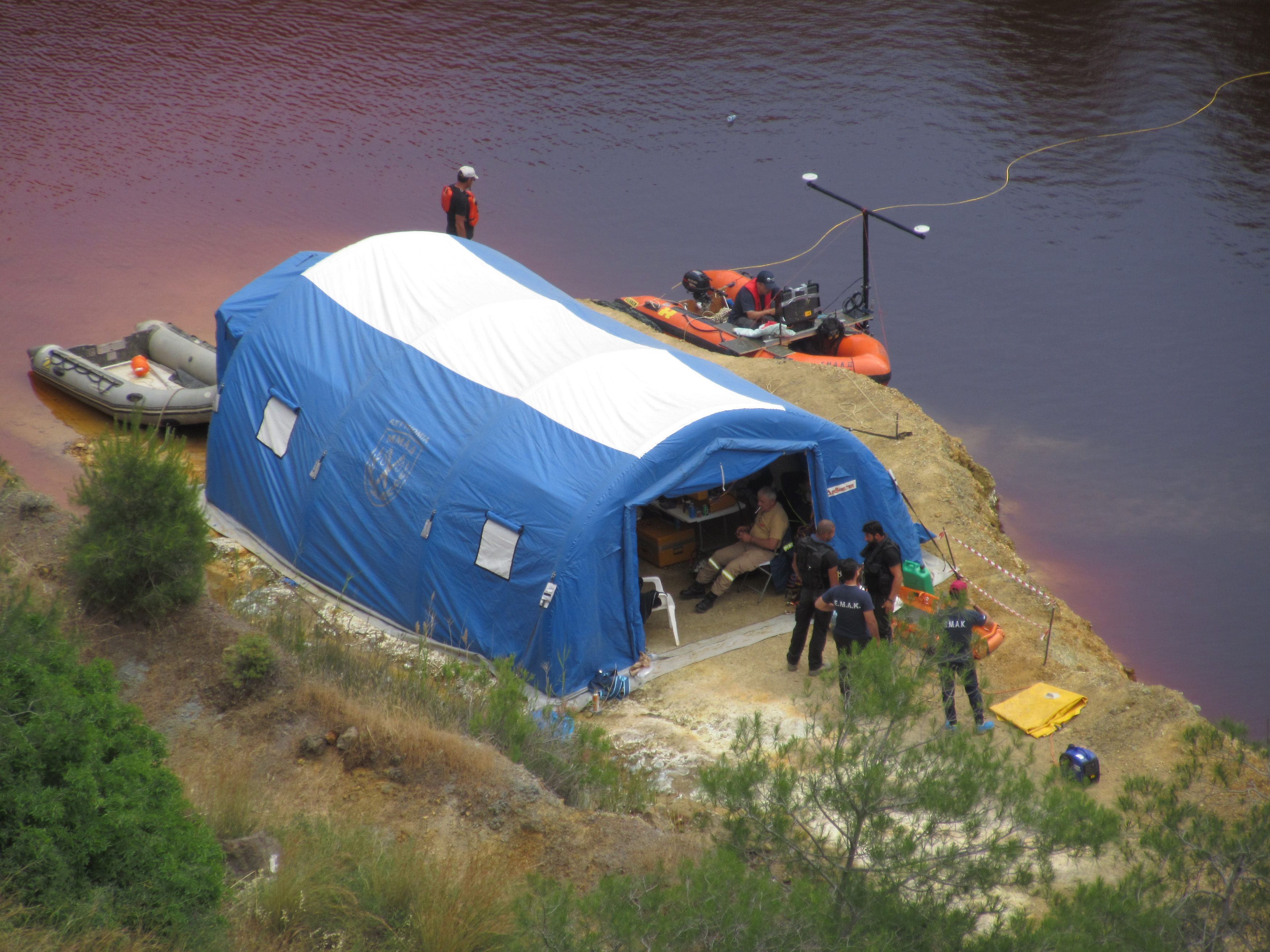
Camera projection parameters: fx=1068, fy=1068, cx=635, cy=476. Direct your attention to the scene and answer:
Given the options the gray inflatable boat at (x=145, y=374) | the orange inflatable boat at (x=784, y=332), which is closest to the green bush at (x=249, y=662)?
the gray inflatable boat at (x=145, y=374)

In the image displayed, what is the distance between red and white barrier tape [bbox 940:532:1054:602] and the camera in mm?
11070

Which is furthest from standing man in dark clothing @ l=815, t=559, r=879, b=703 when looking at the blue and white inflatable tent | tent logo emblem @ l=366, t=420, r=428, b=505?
tent logo emblem @ l=366, t=420, r=428, b=505

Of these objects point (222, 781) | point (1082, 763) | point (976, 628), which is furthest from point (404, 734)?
point (976, 628)

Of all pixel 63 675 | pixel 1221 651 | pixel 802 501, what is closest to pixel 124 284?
pixel 802 501

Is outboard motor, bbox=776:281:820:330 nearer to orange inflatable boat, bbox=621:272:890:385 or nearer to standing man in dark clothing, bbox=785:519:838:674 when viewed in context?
orange inflatable boat, bbox=621:272:890:385

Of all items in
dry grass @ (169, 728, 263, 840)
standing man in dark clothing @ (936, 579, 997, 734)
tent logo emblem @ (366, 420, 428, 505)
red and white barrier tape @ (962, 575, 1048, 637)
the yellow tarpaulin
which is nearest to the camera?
dry grass @ (169, 728, 263, 840)

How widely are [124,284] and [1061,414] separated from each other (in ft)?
55.9

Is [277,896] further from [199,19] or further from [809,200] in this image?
[199,19]

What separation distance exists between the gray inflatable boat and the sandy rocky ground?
4.50 m

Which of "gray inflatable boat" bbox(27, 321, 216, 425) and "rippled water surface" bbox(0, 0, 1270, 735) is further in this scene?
"rippled water surface" bbox(0, 0, 1270, 735)

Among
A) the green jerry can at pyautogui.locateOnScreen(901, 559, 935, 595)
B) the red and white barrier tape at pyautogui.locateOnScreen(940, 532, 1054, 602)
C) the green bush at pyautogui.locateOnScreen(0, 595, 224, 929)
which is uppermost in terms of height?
the green bush at pyautogui.locateOnScreen(0, 595, 224, 929)

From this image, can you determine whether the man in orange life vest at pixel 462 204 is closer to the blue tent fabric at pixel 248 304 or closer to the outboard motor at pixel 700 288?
the outboard motor at pixel 700 288

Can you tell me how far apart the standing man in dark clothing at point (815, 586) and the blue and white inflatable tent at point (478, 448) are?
3.06 feet

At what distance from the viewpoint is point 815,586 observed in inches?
362
